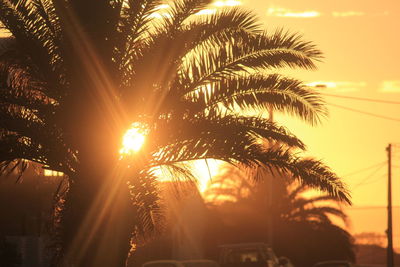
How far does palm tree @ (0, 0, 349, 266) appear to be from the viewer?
17500 mm

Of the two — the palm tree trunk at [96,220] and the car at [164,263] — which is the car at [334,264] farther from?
the palm tree trunk at [96,220]

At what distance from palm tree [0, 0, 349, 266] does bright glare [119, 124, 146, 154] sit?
11cm

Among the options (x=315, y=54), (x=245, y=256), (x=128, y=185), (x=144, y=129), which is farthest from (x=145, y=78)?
(x=245, y=256)

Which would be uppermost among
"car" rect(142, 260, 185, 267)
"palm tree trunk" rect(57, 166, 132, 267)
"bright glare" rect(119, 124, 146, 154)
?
"bright glare" rect(119, 124, 146, 154)

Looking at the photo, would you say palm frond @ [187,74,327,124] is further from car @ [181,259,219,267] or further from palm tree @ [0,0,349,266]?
car @ [181,259,219,267]

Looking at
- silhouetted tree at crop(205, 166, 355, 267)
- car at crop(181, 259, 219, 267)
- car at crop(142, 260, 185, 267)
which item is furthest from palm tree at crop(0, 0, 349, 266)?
silhouetted tree at crop(205, 166, 355, 267)

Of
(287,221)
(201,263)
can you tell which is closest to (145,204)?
(201,263)

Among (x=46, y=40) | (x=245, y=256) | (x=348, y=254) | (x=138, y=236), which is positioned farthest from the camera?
(x=348, y=254)

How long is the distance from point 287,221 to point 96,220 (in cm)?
3381

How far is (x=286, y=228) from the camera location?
50.6 meters

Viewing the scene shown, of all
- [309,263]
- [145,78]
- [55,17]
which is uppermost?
[55,17]

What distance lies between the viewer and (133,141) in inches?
719

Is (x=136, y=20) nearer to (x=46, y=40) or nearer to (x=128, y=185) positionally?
(x=46, y=40)

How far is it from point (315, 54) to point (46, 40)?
5313 mm
